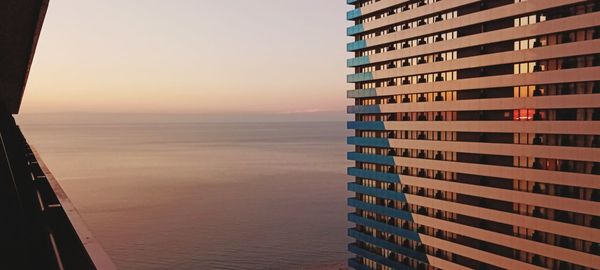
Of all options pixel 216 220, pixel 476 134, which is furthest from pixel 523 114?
pixel 216 220

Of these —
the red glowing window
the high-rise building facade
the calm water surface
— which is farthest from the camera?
the calm water surface

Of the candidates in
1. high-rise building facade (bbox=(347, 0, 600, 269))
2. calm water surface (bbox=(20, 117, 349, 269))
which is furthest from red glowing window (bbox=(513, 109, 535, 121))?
calm water surface (bbox=(20, 117, 349, 269))

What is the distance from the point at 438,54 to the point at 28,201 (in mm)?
82711

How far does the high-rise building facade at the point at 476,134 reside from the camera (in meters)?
60.0

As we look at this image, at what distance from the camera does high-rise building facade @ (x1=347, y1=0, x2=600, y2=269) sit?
60.0m

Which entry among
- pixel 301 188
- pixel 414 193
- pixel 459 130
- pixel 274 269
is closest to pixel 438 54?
pixel 459 130

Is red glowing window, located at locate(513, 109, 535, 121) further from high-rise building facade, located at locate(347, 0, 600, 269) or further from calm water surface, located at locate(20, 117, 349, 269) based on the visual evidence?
calm water surface, located at locate(20, 117, 349, 269)

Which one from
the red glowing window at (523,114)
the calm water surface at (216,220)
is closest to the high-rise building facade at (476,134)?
the red glowing window at (523,114)

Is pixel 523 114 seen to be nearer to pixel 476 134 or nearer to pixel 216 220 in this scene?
pixel 476 134

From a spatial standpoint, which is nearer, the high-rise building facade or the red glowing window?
the high-rise building facade

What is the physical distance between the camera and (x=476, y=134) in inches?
2980

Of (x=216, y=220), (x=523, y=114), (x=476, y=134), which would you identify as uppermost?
(x=523, y=114)

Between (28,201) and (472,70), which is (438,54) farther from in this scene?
(28,201)

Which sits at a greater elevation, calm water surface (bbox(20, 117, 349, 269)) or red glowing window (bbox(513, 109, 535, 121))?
red glowing window (bbox(513, 109, 535, 121))
